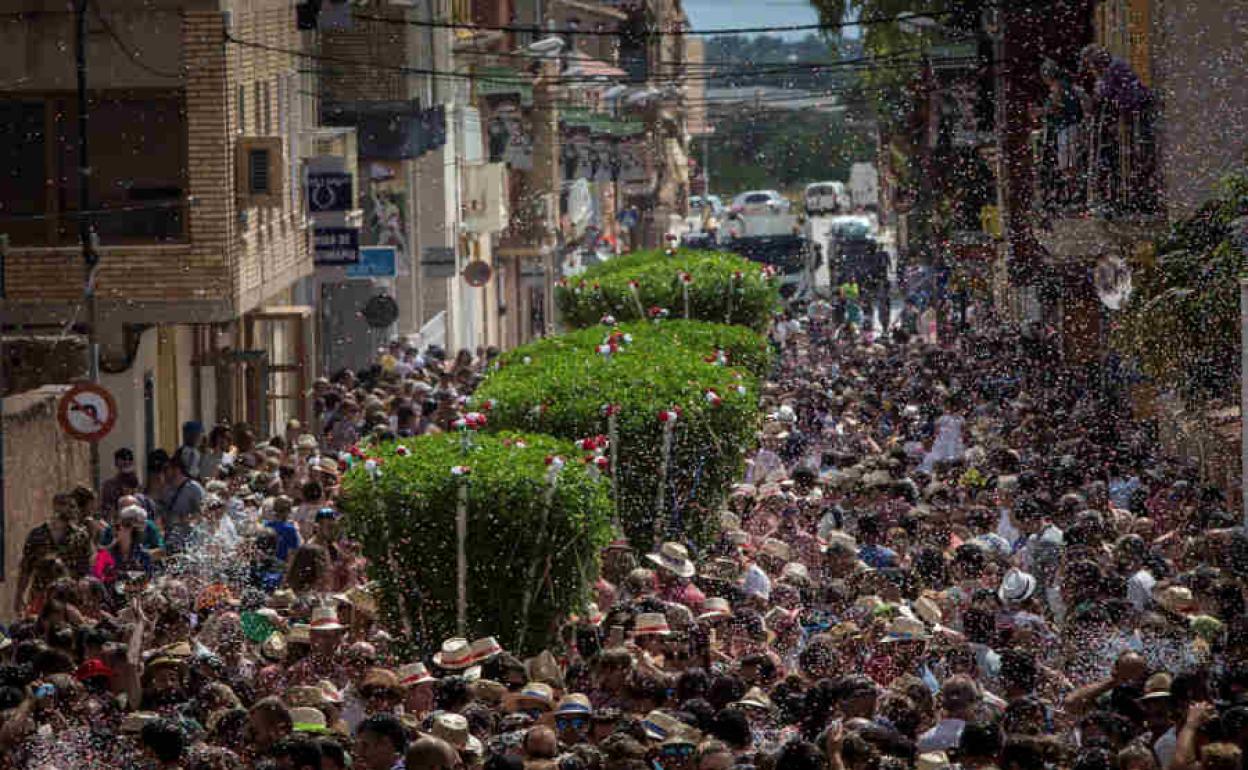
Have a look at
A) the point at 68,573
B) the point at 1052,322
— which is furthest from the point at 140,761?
the point at 1052,322

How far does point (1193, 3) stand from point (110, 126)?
1170 cm

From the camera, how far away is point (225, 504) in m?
19.3

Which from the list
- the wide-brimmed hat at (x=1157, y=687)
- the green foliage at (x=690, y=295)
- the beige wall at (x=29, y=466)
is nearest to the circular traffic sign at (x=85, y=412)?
the beige wall at (x=29, y=466)

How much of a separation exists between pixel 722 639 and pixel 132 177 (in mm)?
Answer: 14296

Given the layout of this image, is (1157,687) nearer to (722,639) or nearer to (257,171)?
(722,639)

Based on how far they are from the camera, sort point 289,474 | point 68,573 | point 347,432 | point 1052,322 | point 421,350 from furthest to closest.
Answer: point 421,350
point 1052,322
point 347,432
point 289,474
point 68,573

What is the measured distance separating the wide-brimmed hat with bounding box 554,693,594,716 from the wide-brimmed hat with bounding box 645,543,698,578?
4.37 metres

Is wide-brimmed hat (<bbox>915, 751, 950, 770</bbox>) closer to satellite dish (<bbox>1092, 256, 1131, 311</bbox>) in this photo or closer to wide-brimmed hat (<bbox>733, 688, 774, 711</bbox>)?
wide-brimmed hat (<bbox>733, 688, 774, 711</bbox>)

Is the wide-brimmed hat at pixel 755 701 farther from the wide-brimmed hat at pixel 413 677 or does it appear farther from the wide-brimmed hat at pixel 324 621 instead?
the wide-brimmed hat at pixel 324 621

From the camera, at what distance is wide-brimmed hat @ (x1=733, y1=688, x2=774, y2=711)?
1107 cm

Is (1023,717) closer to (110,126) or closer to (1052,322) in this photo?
(110,126)

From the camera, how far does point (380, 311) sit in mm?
36906

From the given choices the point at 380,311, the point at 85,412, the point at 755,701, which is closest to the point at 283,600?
the point at 755,701

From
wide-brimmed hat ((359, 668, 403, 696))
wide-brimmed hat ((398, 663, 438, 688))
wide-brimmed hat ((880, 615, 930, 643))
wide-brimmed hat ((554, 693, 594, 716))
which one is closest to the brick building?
wide-brimmed hat ((398, 663, 438, 688))
